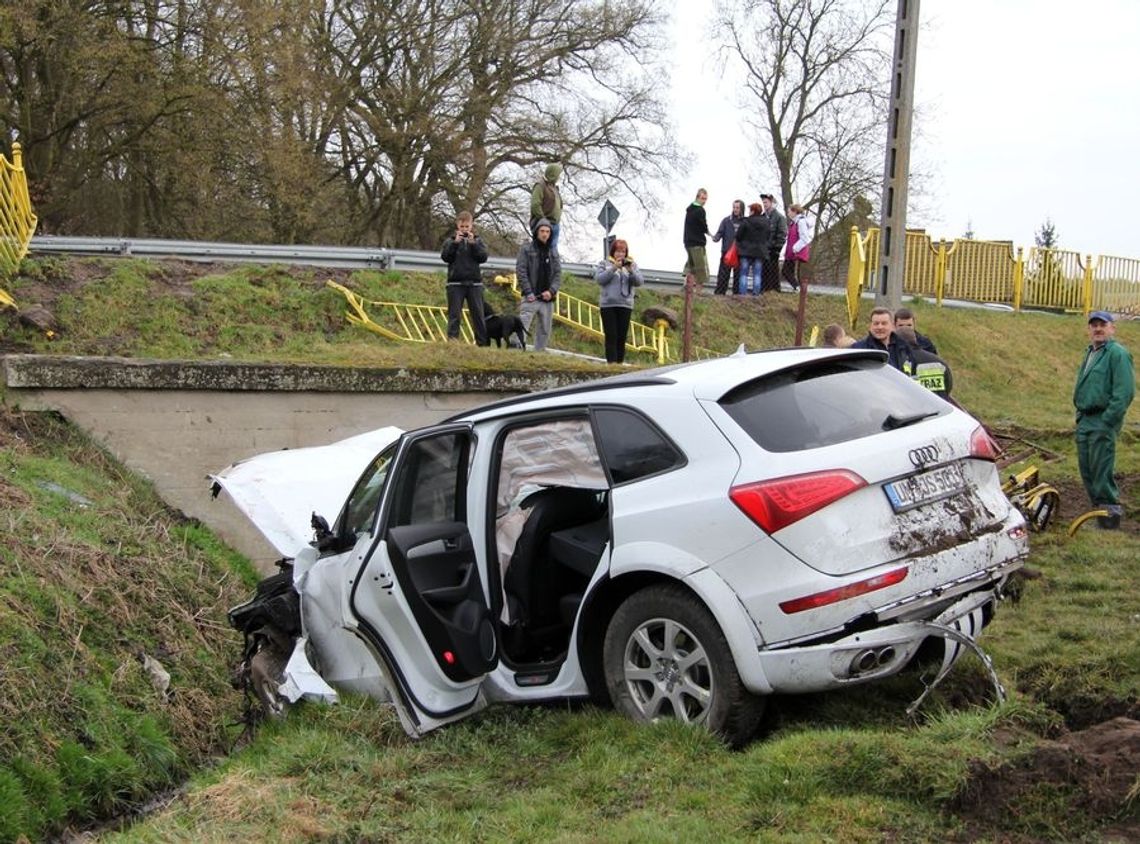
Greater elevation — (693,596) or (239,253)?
(239,253)

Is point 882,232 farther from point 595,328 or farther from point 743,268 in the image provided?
point 743,268

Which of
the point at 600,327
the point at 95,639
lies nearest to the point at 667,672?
the point at 95,639

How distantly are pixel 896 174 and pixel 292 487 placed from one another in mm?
6883

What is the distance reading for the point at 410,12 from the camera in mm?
28891

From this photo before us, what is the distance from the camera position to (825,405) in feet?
16.8

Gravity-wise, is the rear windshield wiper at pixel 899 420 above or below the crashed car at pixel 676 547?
above

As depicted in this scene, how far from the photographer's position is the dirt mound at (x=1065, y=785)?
388 centimetres

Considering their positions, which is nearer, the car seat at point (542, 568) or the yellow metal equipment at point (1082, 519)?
the car seat at point (542, 568)

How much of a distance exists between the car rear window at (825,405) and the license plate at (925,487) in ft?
0.81

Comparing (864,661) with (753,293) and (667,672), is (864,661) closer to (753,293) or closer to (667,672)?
(667,672)

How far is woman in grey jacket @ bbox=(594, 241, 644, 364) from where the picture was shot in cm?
1403

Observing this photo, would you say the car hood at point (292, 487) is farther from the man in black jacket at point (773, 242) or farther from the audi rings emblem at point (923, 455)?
the man in black jacket at point (773, 242)

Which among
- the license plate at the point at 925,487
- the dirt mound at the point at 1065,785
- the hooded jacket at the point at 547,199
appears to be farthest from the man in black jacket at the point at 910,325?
the hooded jacket at the point at 547,199

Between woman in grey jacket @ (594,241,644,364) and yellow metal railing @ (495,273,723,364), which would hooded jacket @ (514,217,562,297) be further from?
yellow metal railing @ (495,273,723,364)
